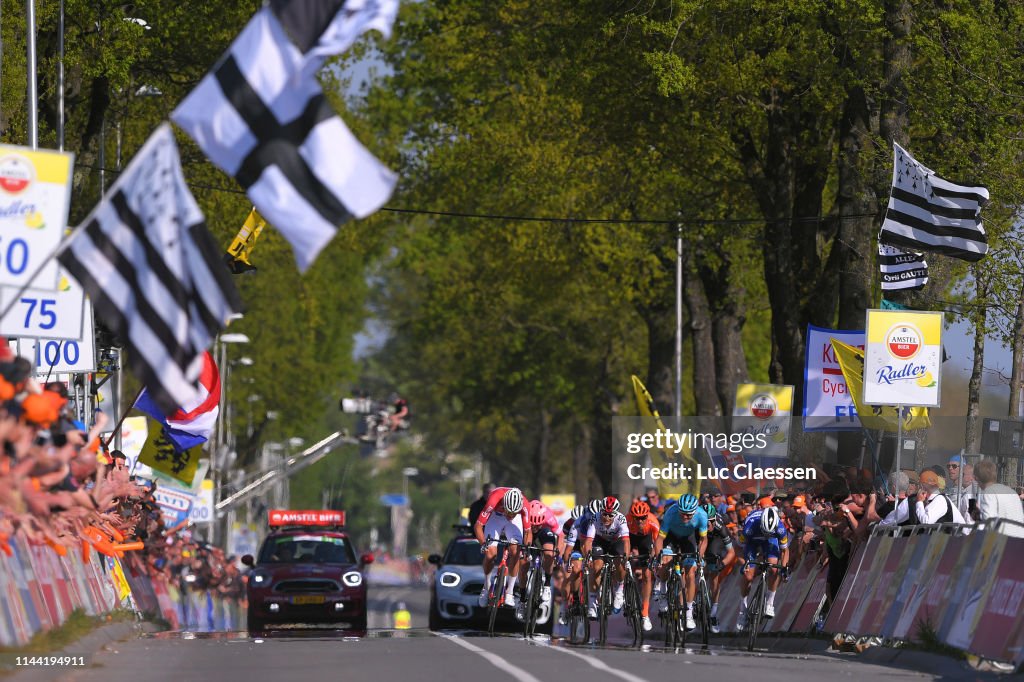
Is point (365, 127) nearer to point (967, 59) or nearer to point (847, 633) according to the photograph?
point (967, 59)

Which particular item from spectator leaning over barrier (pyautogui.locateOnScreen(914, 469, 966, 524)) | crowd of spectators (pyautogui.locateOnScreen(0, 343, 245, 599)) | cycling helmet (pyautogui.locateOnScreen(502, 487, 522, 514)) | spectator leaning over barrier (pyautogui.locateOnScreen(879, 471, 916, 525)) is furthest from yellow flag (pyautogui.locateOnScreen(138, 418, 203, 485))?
spectator leaning over barrier (pyautogui.locateOnScreen(914, 469, 966, 524))

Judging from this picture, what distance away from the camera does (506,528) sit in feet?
85.3

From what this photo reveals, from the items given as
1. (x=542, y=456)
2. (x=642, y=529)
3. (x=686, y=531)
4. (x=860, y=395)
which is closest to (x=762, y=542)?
(x=686, y=531)

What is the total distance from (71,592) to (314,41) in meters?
7.18

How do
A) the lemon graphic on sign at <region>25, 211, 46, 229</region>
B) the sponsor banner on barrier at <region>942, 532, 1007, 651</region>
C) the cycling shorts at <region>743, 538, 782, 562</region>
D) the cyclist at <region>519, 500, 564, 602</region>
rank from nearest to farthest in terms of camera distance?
the lemon graphic on sign at <region>25, 211, 46, 229</region> → the sponsor banner on barrier at <region>942, 532, 1007, 651</region> → the cycling shorts at <region>743, 538, 782, 562</region> → the cyclist at <region>519, 500, 564, 602</region>

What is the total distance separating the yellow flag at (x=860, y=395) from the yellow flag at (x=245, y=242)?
11158mm

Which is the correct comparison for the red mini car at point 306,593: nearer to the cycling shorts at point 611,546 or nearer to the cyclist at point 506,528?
the cyclist at point 506,528

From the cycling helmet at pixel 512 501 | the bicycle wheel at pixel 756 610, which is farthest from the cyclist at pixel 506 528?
the bicycle wheel at pixel 756 610

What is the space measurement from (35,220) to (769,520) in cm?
1075

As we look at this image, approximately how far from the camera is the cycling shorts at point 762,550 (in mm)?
23875

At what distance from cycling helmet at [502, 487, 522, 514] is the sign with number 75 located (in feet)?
20.8

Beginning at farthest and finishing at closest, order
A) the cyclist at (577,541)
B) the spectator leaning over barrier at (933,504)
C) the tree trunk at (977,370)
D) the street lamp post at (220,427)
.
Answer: the street lamp post at (220,427), the cyclist at (577,541), the tree trunk at (977,370), the spectator leaning over barrier at (933,504)

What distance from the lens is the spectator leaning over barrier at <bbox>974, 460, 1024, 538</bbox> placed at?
19.7m

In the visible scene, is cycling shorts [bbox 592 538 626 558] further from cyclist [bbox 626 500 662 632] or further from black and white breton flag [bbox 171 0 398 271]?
black and white breton flag [bbox 171 0 398 271]
